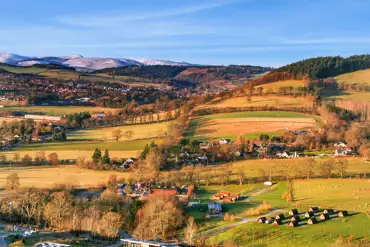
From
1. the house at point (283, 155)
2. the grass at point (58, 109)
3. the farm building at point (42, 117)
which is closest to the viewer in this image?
the house at point (283, 155)

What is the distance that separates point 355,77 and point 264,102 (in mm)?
24199

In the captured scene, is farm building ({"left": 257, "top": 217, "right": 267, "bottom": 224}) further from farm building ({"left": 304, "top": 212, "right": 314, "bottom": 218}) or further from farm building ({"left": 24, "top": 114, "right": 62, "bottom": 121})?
farm building ({"left": 24, "top": 114, "right": 62, "bottom": 121})

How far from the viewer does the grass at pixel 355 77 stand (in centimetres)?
7525

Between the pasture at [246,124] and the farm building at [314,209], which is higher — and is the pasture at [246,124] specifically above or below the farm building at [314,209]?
above

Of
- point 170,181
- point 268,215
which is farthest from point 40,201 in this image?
point 268,215

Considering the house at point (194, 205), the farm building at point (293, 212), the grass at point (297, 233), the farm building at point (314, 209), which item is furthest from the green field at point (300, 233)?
the house at point (194, 205)

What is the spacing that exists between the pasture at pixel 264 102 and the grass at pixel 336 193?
90.1 feet

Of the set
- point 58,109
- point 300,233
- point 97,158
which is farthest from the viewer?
point 58,109

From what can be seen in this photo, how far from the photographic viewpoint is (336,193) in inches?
1251

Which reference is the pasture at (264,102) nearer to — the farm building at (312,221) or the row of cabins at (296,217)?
the row of cabins at (296,217)

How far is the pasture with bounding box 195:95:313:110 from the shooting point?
204ft

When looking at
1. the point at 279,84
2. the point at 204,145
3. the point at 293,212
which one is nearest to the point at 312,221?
the point at 293,212

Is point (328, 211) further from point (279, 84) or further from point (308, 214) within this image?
point (279, 84)

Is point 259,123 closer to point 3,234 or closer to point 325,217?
point 325,217
